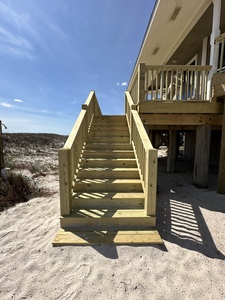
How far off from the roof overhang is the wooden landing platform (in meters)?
6.03

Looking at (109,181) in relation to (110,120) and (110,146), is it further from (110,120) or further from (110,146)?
(110,120)

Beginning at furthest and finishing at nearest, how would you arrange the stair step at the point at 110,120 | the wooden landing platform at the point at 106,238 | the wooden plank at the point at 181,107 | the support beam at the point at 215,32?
the stair step at the point at 110,120, the wooden plank at the point at 181,107, the support beam at the point at 215,32, the wooden landing platform at the point at 106,238

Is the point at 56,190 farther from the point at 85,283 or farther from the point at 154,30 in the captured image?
the point at 154,30

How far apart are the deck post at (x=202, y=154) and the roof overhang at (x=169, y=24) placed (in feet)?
12.3

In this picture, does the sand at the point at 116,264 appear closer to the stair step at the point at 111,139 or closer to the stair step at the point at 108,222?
the stair step at the point at 108,222

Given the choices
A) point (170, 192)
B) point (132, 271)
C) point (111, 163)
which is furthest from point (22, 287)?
point (170, 192)

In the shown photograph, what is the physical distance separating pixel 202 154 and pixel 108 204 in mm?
3333

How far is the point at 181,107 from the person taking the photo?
15.1 feet

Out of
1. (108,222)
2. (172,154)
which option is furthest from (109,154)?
(172,154)

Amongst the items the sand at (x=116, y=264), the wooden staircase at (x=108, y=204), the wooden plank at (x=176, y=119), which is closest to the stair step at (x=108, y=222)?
the wooden staircase at (x=108, y=204)

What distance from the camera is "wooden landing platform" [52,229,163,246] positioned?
2.39 meters

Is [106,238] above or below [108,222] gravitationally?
below

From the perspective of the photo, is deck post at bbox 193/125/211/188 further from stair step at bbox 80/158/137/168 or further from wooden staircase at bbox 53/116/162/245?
stair step at bbox 80/158/137/168

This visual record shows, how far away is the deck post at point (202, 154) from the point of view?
15.8 ft
